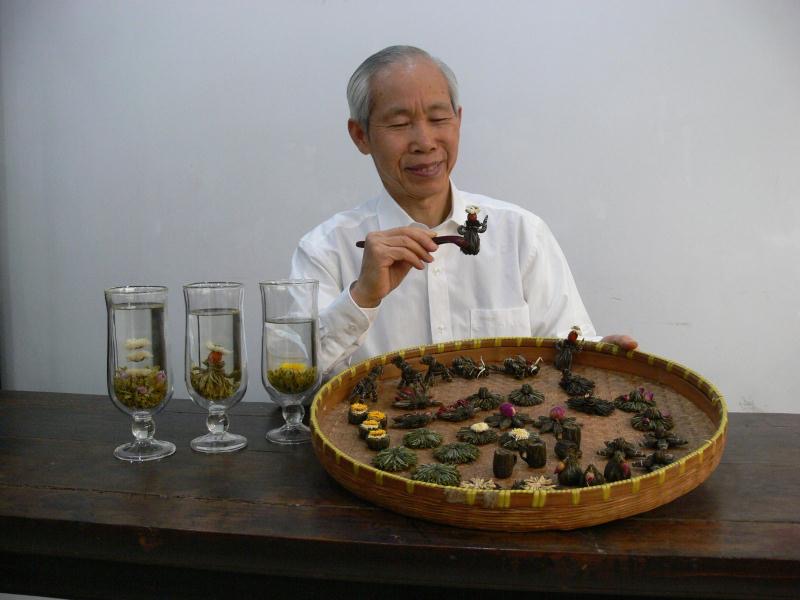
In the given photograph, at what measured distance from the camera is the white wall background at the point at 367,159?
3357 millimetres

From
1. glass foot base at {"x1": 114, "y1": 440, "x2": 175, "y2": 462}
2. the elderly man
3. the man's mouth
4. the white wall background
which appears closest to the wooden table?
glass foot base at {"x1": 114, "y1": 440, "x2": 175, "y2": 462}

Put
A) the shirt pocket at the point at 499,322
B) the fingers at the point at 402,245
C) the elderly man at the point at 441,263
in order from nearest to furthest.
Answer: the fingers at the point at 402,245, the elderly man at the point at 441,263, the shirt pocket at the point at 499,322

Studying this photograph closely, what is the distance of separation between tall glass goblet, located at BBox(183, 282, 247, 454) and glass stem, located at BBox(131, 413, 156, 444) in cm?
12

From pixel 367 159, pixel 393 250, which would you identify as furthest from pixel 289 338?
pixel 367 159

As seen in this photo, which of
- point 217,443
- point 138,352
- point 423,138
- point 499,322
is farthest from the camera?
point 499,322

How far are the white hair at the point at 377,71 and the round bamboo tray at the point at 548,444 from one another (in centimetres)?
86

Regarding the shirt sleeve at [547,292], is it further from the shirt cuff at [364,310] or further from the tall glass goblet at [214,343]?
the tall glass goblet at [214,343]

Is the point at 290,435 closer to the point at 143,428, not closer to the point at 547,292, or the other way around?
the point at 143,428

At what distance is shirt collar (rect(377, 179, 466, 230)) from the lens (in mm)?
2613

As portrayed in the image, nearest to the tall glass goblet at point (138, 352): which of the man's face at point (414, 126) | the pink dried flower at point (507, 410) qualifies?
the pink dried flower at point (507, 410)

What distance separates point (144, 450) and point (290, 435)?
1.04 ft

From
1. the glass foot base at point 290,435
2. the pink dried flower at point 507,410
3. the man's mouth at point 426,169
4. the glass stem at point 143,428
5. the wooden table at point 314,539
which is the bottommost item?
the wooden table at point 314,539

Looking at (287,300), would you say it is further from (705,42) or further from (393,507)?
(705,42)

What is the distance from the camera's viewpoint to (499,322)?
2617mm
